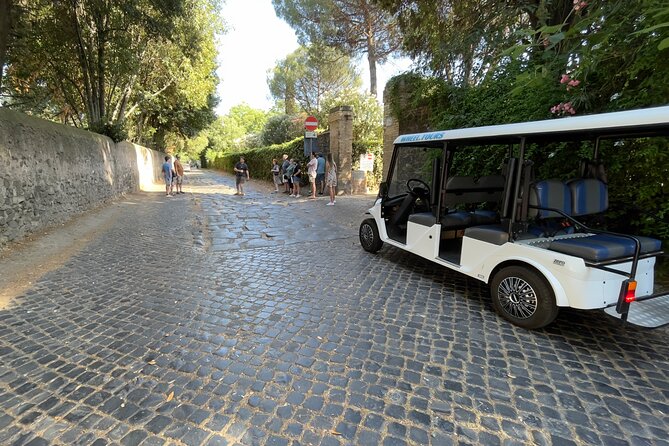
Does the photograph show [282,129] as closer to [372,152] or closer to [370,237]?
[372,152]

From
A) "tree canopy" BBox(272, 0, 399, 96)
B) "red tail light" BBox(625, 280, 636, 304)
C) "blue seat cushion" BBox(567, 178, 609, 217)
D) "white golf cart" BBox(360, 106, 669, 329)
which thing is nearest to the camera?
"red tail light" BBox(625, 280, 636, 304)

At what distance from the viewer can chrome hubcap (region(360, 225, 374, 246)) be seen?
578 cm

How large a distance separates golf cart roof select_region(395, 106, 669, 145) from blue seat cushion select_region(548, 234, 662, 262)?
3.17 ft

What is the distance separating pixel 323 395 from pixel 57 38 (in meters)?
14.1

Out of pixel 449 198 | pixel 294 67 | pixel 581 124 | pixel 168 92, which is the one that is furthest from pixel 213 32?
pixel 581 124

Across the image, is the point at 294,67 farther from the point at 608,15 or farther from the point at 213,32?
the point at 608,15

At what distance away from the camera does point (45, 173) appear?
7.00 m

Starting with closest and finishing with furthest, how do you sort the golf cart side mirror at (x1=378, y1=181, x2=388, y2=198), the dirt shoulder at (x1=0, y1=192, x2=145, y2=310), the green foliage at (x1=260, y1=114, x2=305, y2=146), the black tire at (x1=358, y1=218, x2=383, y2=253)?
the dirt shoulder at (x1=0, y1=192, x2=145, y2=310), the golf cart side mirror at (x1=378, y1=181, x2=388, y2=198), the black tire at (x1=358, y1=218, x2=383, y2=253), the green foliage at (x1=260, y1=114, x2=305, y2=146)

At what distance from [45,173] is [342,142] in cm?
910

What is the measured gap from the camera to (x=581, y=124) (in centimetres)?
273

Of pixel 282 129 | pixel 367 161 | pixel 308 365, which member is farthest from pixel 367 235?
pixel 282 129

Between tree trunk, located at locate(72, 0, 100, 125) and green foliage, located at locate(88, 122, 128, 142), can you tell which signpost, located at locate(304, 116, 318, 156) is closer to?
green foliage, located at locate(88, 122, 128, 142)

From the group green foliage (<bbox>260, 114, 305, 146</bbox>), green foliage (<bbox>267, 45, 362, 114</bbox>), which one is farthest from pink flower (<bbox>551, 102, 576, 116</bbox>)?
green foliage (<bbox>267, 45, 362, 114</bbox>)

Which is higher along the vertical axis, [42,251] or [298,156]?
[298,156]
